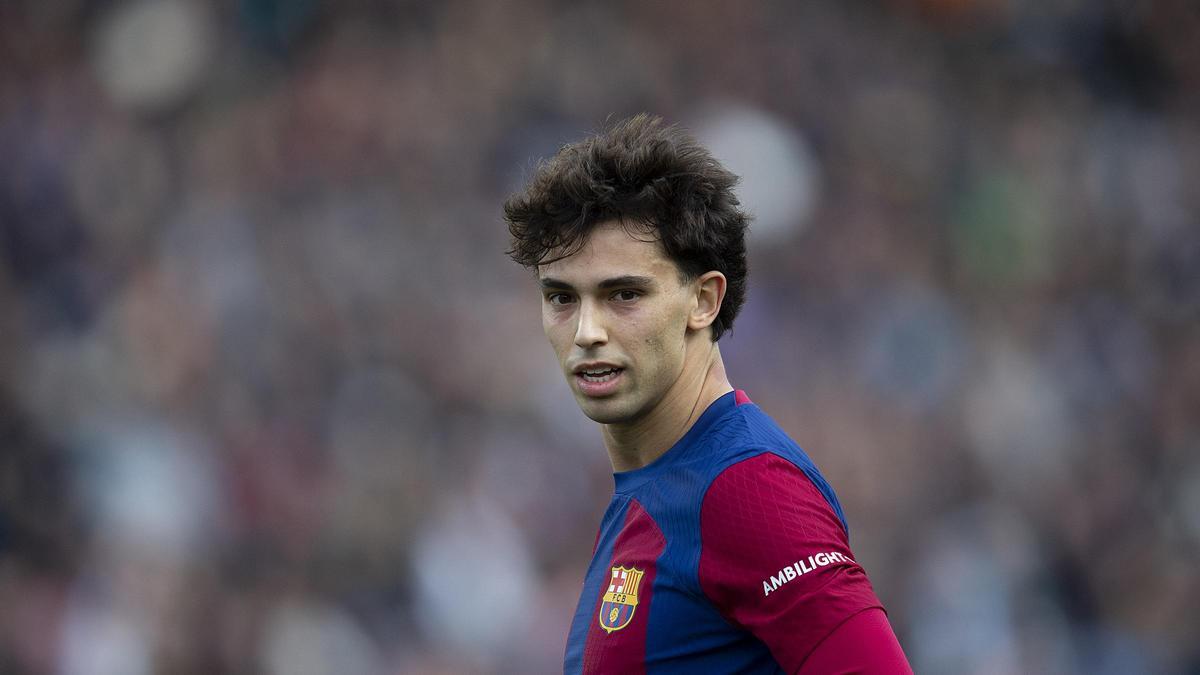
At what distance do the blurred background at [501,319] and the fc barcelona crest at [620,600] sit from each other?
3.61 m

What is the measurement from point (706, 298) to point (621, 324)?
0.23 meters

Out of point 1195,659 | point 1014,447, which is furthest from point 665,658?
point 1195,659

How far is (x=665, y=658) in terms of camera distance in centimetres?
249

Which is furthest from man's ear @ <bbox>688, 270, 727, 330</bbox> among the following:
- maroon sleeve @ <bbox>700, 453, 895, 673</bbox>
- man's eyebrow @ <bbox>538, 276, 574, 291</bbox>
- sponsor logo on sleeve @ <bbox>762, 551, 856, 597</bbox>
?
sponsor logo on sleeve @ <bbox>762, 551, 856, 597</bbox>

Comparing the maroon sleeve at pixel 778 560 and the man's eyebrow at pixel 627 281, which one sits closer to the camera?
the maroon sleeve at pixel 778 560

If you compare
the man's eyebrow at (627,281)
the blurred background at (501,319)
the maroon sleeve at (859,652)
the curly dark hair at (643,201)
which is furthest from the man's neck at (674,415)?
the blurred background at (501,319)

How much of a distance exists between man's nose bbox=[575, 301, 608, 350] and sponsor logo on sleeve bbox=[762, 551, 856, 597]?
624 mm

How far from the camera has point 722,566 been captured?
94.3 inches

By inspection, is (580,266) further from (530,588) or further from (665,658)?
(530,588)

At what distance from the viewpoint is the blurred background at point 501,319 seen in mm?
6047

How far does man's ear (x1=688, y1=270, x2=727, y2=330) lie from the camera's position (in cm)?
279

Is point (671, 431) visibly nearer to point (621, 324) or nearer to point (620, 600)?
point (621, 324)

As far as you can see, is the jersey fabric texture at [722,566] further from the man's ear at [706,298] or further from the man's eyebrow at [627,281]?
the man's eyebrow at [627,281]

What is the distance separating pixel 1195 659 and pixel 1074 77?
3.50 meters
